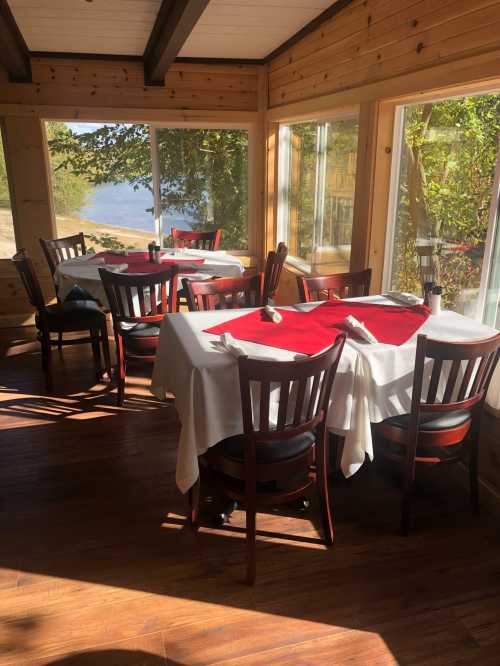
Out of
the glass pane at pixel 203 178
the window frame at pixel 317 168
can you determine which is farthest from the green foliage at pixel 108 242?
the window frame at pixel 317 168

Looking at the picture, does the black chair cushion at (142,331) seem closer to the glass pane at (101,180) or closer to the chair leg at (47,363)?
the chair leg at (47,363)

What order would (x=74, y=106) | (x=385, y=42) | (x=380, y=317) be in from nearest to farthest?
(x=380, y=317) < (x=385, y=42) < (x=74, y=106)

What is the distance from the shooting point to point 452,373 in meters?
2.12

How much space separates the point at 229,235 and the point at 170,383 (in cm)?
375

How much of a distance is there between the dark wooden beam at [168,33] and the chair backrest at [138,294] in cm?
149

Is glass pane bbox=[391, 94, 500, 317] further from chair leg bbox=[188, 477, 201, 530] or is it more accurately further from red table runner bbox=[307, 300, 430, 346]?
chair leg bbox=[188, 477, 201, 530]

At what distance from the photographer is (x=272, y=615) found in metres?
1.99

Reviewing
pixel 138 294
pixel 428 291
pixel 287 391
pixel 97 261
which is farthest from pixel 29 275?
pixel 428 291

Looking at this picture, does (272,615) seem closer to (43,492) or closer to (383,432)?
(383,432)

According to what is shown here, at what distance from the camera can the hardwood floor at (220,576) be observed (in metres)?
1.87

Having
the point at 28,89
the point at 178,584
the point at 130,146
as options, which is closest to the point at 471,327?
the point at 178,584

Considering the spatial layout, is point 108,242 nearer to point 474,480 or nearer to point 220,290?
point 220,290

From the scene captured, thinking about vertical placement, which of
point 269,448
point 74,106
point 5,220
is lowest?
point 269,448

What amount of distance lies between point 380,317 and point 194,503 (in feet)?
4.23
